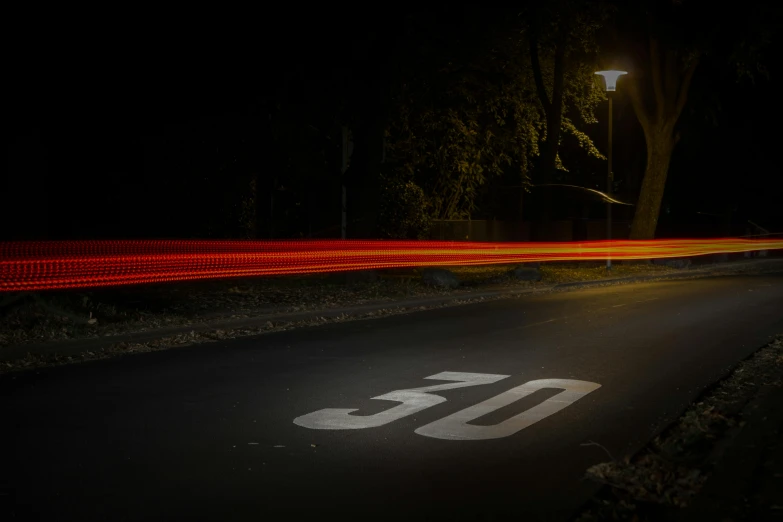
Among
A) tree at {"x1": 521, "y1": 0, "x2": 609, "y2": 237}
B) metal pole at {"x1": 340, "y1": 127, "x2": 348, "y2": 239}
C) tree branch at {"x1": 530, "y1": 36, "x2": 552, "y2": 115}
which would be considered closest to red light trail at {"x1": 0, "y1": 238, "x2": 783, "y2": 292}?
metal pole at {"x1": 340, "y1": 127, "x2": 348, "y2": 239}

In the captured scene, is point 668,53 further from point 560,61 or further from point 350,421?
point 350,421

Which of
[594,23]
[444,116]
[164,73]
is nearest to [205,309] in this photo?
[164,73]

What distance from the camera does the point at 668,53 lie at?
3722 centimetres

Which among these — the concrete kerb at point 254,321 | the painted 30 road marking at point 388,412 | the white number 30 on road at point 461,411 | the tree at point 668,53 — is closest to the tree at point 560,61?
the tree at point 668,53

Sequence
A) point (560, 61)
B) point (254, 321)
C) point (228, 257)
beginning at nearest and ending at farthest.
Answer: point (254, 321) → point (228, 257) → point (560, 61)

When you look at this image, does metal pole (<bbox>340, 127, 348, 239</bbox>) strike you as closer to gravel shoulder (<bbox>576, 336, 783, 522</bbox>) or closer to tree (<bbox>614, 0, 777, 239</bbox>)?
tree (<bbox>614, 0, 777, 239</bbox>)

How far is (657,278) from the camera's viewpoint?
3123cm

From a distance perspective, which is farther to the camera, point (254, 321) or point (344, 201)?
point (344, 201)

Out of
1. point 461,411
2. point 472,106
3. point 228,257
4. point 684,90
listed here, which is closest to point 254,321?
point 228,257

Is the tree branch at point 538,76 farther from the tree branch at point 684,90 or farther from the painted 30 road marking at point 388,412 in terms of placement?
the painted 30 road marking at point 388,412

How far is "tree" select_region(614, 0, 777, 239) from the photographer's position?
34438 millimetres

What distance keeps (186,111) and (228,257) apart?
3.20 m

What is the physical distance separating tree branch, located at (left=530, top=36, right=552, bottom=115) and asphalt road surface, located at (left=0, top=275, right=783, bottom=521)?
589 inches

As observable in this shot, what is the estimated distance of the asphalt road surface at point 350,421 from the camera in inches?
254
